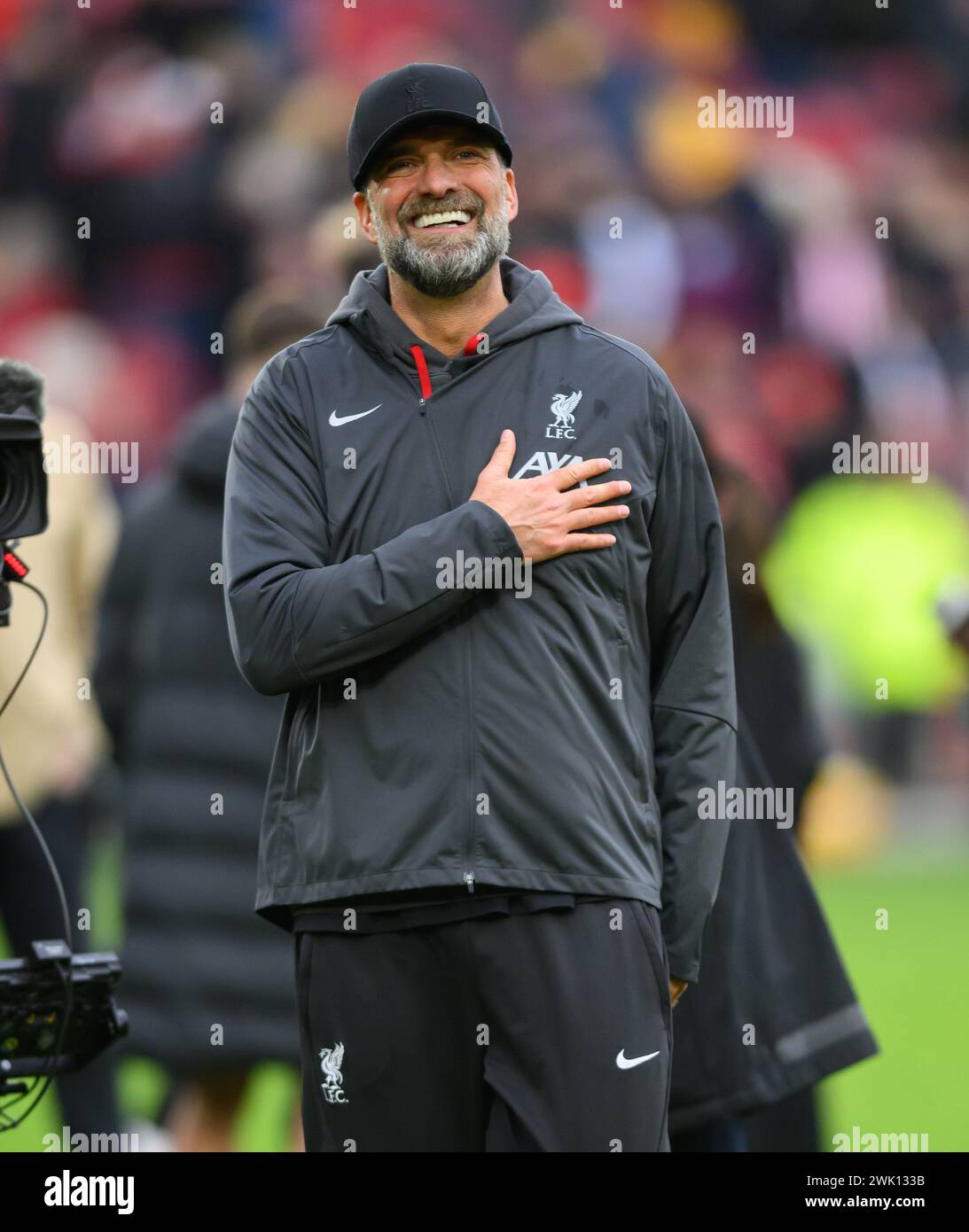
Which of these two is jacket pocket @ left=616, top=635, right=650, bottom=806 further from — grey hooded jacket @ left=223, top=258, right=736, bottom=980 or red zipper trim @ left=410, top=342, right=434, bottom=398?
red zipper trim @ left=410, top=342, right=434, bottom=398

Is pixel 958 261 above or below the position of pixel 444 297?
above

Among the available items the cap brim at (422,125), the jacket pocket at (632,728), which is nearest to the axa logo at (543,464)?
the jacket pocket at (632,728)

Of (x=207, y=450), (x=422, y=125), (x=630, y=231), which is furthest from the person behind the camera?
(x=630, y=231)

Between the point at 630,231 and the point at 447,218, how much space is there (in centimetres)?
902

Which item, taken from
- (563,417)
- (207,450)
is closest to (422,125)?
(563,417)

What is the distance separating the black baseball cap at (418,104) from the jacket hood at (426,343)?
0.66 ft

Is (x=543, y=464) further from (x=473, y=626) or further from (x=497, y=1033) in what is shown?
(x=497, y=1033)

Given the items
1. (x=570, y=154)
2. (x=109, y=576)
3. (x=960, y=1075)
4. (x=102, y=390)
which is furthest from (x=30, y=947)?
(x=570, y=154)

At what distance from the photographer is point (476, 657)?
3107mm

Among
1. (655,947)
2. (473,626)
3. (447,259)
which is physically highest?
(447,259)

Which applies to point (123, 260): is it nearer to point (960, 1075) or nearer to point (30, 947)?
point (960, 1075)

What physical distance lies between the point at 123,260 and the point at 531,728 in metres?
9.94

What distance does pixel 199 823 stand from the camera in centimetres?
504

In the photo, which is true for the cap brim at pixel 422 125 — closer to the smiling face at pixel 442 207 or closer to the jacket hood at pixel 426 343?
the smiling face at pixel 442 207
